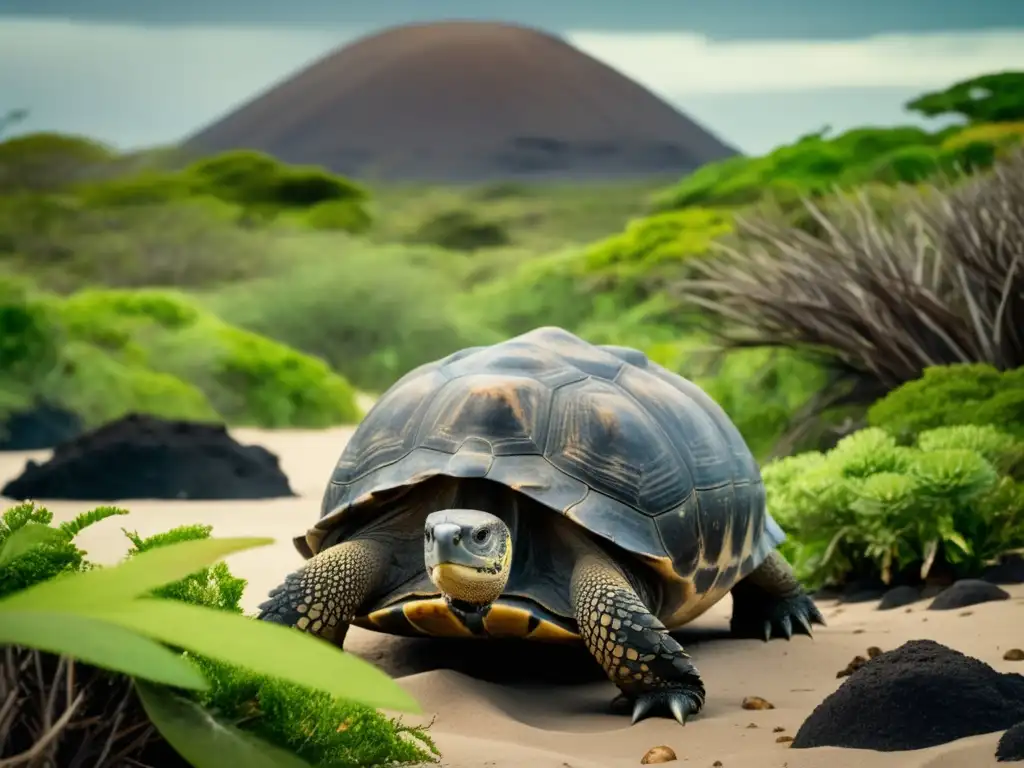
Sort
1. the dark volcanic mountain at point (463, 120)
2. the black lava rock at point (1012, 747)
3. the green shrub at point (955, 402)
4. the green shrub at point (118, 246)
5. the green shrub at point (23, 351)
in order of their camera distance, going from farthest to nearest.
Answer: the dark volcanic mountain at point (463, 120)
the green shrub at point (118, 246)
the green shrub at point (23, 351)
the green shrub at point (955, 402)
the black lava rock at point (1012, 747)

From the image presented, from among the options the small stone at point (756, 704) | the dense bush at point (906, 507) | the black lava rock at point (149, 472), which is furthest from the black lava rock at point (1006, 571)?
the black lava rock at point (149, 472)

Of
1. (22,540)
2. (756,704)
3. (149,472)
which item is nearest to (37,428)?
(149,472)

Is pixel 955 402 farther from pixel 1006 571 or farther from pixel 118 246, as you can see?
pixel 118 246

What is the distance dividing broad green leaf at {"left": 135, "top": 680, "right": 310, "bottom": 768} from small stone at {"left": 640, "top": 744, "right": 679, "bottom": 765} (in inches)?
35.7

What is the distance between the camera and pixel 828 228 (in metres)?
6.14

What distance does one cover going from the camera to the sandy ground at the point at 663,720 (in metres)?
2.18

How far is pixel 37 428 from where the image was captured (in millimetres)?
9398

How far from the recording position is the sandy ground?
2176 millimetres

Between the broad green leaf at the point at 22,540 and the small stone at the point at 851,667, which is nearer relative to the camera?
the broad green leaf at the point at 22,540

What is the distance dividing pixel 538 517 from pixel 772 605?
1.01m

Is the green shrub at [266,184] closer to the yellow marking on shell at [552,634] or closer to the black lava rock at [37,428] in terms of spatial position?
the black lava rock at [37,428]

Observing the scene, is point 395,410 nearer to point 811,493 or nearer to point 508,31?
point 811,493

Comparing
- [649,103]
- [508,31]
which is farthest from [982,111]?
[508,31]

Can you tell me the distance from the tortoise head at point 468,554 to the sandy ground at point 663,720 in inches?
9.6
